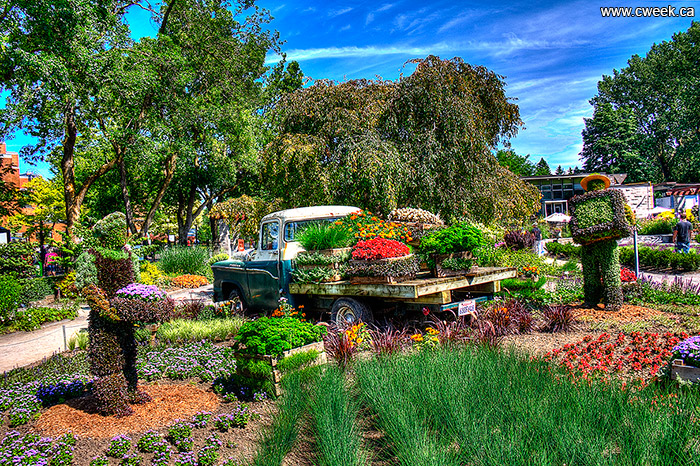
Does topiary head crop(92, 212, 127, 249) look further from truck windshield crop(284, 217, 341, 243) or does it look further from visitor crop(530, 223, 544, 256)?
visitor crop(530, 223, 544, 256)

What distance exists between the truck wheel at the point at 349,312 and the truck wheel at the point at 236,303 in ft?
9.71

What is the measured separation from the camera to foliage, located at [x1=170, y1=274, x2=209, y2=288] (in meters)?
18.5

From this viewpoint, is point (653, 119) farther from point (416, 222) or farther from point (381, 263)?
point (381, 263)

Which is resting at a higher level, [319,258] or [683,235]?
[319,258]

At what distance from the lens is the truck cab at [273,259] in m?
8.46

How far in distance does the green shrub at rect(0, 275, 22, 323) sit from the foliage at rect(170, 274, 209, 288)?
22.5 feet

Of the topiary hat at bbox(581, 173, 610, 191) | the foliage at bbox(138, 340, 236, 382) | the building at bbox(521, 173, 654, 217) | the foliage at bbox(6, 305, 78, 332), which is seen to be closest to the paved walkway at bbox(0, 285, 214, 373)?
the foliage at bbox(6, 305, 78, 332)

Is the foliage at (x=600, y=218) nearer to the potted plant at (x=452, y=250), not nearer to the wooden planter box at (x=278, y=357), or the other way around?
the potted plant at (x=452, y=250)

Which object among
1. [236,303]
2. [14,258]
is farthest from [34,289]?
[236,303]

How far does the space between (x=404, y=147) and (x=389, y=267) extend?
6.49 m

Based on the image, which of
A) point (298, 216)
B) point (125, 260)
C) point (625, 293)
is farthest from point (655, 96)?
point (125, 260)

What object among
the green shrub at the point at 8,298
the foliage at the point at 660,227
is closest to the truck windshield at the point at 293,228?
the green shrub at the point at 8,298

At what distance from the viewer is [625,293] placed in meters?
9.34

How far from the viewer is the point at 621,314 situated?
26.5 feet
